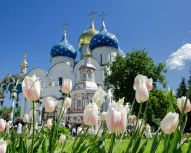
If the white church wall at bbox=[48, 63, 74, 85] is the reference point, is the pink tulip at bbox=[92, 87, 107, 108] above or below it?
below

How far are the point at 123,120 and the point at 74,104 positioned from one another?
1432 inches

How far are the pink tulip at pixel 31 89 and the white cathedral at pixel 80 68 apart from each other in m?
33.4

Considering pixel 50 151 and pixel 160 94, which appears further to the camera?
pixel 160 94

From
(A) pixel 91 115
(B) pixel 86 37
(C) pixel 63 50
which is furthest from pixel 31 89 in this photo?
(B) pixel 86 37

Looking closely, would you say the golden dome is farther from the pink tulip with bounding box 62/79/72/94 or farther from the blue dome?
the pink tulip with bounding box 62/79/72/94

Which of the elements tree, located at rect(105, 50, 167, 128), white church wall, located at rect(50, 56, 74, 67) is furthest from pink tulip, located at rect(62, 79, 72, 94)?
white church wall, located at rect(50, 56, 74, 67)

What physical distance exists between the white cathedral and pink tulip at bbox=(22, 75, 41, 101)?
33.4 m

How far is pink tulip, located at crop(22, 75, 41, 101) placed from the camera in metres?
1.68

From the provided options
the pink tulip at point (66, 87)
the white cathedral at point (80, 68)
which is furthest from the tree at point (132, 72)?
the pink tulip at point (66, 87)

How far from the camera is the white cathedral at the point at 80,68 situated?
122ft

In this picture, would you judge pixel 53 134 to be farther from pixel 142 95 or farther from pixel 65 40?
pixel 65 40

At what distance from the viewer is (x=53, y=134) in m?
2.00

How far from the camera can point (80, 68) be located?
38906mm

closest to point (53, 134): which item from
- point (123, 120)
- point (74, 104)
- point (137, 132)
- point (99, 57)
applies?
point (137, 132)
